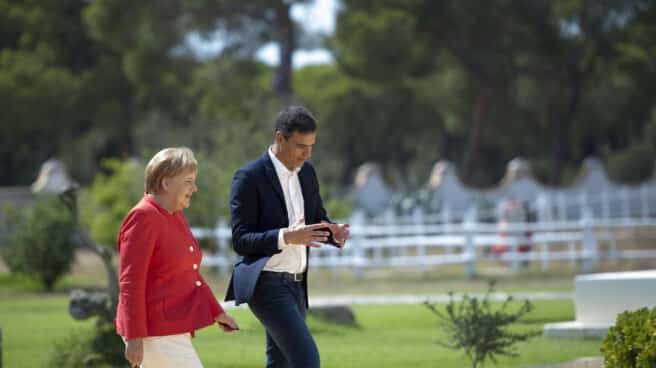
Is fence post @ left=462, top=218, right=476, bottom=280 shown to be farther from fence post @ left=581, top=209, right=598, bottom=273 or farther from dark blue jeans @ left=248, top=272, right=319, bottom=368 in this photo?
dark blue jeans @ left=248, top=272, right=319, bottom=368

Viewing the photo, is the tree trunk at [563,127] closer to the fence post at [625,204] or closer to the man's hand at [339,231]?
the fence post at [625,204]

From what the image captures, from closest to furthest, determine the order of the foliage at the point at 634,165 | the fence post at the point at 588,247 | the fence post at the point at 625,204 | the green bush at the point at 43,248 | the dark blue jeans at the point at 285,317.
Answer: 1. the dark blue jeans at the point at 285,317
2. the fence post at the point at 588,247
3. the green bush at the point at 43,248
4. the fence post at the point at 625,204
5. the foliage at the point at 634,165

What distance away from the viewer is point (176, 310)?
5234 millimetres

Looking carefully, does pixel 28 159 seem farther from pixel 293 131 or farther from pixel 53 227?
pixel 293 131

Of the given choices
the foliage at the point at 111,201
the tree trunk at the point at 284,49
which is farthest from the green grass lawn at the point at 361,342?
the tree trunk at the point at 284,49

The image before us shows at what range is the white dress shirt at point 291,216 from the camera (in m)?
5.71

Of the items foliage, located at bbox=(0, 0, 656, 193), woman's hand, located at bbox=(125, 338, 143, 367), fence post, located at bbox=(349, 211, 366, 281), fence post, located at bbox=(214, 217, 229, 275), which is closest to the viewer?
woman's hand, located at bbox=(125, 338, 143, 367)

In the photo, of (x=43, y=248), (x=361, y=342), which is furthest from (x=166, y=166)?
(x=43, y=248)

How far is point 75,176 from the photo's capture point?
48.2m

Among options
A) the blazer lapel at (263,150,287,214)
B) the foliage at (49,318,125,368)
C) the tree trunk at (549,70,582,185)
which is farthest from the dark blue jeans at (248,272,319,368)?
the tree trunk at (549,70,582,185)

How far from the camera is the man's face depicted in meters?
5.69

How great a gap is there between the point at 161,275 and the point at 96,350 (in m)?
4.46

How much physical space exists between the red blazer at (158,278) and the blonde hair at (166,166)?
0.07 m

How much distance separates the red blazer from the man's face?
2.22 ft
